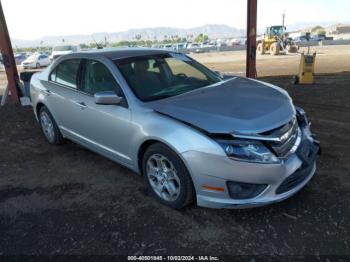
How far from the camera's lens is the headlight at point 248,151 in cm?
296

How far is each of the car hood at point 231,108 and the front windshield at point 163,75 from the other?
228mm

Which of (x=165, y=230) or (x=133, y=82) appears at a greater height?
(x=133, y=82)

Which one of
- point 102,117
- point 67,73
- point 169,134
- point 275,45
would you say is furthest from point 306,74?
point 275,45

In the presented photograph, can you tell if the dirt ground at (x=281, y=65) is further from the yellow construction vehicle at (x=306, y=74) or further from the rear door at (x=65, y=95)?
the rear door at (x=65, y=95)

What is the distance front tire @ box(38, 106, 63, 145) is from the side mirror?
2080 millimetres

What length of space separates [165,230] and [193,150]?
34.2 inches

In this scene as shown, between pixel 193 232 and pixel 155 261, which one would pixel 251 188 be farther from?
pixel 155 261

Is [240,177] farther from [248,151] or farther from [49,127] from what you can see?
[49,127]

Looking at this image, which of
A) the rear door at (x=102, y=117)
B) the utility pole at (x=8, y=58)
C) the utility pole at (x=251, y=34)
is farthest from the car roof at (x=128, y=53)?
the utility pole at (x=8, y=58)

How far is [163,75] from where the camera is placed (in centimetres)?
428

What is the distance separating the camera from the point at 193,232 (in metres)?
3.21

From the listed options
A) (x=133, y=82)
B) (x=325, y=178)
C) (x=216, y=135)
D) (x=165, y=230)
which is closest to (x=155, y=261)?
(x=165, y=230)

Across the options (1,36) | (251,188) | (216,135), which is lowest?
(251,188)

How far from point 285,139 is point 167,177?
4.14ft
